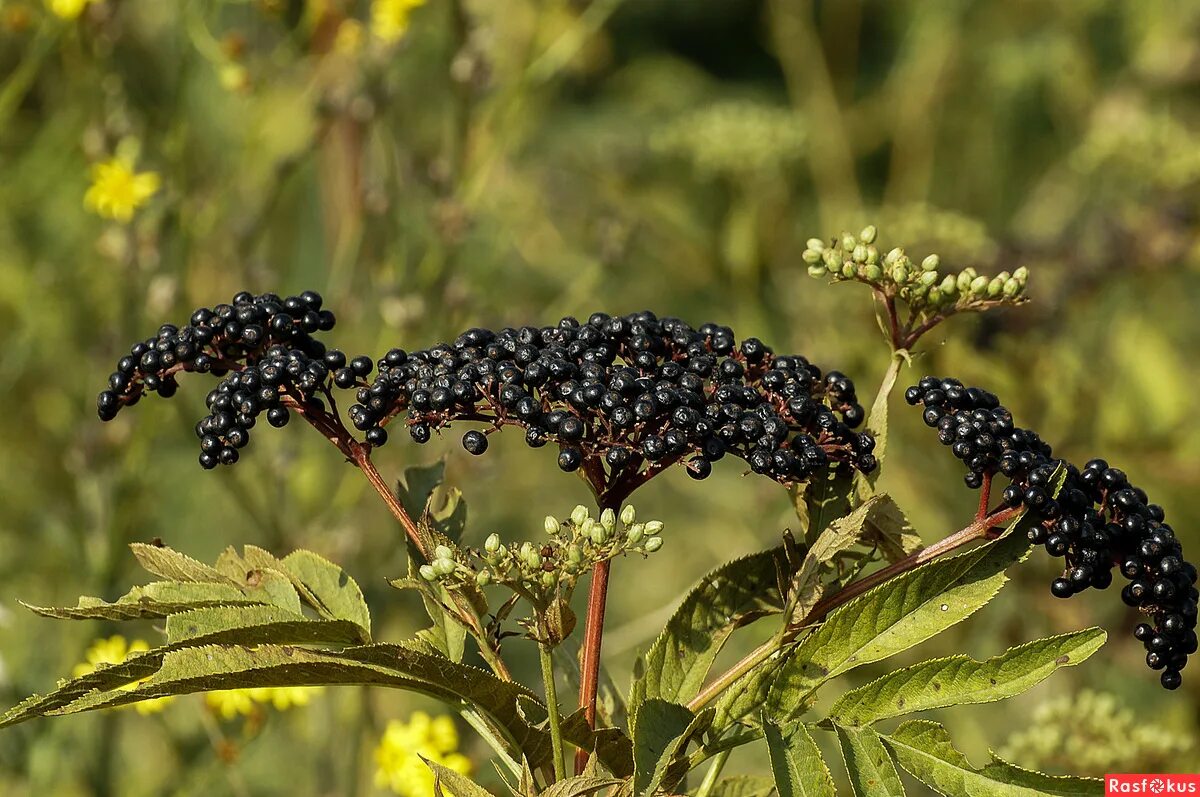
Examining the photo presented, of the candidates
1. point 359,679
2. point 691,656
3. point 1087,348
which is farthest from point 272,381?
point 1087,348

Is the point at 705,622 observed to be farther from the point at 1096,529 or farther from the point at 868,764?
the point at 1096,529

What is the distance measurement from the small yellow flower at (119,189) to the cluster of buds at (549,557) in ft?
6.61

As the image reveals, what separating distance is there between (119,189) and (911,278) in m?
2.16

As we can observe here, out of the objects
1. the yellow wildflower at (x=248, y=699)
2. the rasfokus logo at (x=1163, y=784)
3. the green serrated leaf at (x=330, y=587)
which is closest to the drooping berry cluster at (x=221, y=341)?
the green serrated leaf at (x=330, y=587)

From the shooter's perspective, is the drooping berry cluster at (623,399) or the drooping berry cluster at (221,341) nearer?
the drooping berry cluster at (623,399)

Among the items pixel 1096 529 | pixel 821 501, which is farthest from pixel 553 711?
pixel 1096 529

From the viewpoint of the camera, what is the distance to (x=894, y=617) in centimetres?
145

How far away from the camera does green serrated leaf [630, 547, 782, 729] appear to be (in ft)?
5.09

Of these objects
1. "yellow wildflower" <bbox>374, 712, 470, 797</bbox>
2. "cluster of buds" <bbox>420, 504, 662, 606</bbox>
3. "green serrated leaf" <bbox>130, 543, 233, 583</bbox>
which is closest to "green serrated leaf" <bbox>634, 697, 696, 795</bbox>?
"cluster of buds" <bbox>420, 504, 662, 606</bbox>

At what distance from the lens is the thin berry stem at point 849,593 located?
1479mm

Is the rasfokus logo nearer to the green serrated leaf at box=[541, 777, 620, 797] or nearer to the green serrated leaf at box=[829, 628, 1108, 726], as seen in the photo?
the green serrated leaf at box=[829, 628, 1108, 726]

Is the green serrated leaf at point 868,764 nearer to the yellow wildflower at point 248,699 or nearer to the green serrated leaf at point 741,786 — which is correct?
the green serrated leaf at point 741,786

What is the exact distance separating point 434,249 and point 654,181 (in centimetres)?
224

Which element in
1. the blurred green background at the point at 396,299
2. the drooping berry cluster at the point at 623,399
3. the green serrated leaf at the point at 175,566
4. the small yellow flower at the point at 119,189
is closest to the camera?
the drooping berry cluster at the point at 623,399
